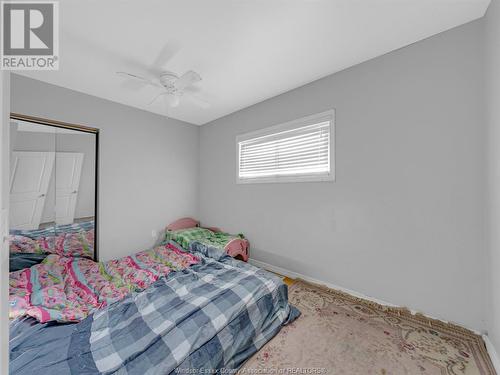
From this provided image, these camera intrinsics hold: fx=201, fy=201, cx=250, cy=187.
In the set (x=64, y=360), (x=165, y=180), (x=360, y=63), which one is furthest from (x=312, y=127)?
(x=64, y=360)

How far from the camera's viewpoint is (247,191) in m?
3.13

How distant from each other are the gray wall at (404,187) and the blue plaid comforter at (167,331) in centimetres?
86

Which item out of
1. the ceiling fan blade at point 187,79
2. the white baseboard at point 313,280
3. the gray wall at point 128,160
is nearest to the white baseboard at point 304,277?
the white baseboard at point 313,280

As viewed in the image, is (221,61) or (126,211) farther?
(126,211)

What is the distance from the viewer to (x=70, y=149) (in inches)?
101

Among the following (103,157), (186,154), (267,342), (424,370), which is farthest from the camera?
(186,154)

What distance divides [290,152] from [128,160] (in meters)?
2.39

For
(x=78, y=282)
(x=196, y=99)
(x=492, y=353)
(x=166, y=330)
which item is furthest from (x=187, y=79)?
(x=492, y=353)

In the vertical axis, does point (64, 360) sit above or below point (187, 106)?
below

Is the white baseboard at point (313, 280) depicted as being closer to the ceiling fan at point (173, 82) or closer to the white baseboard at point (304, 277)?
the white baseboard at point (304, 277)

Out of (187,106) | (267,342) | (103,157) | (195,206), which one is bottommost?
(267,342)

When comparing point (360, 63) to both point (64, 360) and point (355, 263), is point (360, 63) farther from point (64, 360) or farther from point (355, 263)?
point (64, 360)

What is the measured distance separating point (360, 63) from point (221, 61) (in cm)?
142

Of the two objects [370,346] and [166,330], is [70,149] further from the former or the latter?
[370,346]
